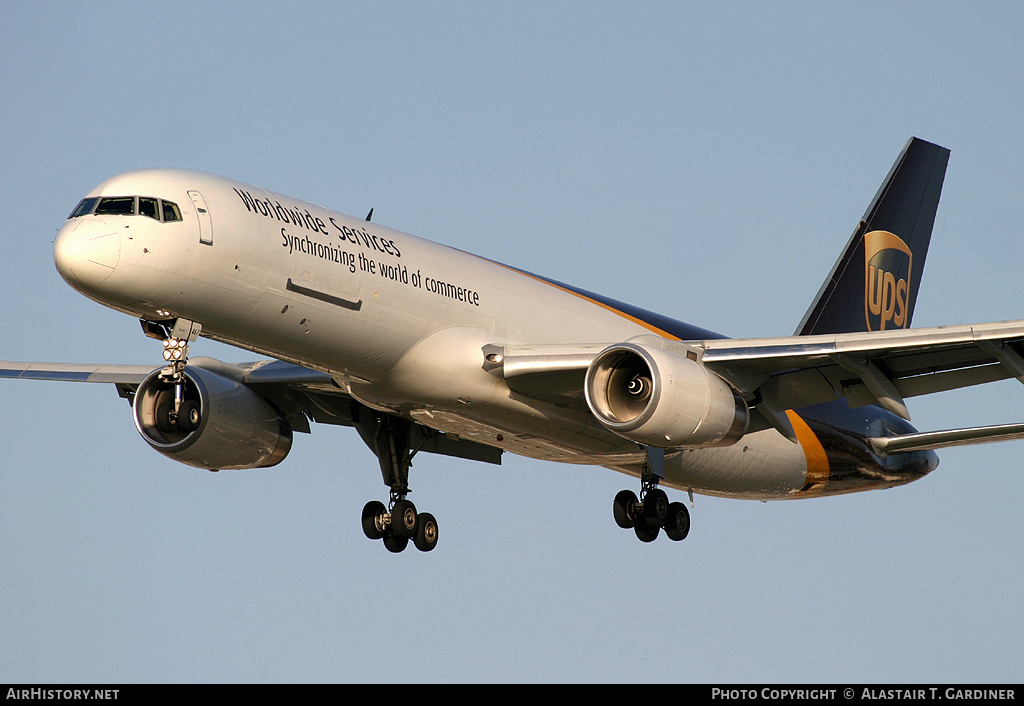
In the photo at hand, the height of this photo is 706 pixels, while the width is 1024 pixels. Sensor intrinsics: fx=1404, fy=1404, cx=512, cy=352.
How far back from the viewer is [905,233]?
126ft

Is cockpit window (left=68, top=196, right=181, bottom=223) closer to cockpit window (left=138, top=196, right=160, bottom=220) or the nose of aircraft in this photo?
cockpit window (left=138, top=196, right=160, bottom=220)

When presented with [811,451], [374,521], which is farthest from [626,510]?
[374,521]

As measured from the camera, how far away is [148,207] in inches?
863

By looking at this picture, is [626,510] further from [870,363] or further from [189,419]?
[189,419]

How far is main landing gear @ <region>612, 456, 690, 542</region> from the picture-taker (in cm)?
3147

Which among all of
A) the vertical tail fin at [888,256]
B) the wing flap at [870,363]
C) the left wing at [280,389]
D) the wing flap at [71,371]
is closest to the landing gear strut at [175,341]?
the left wing at [280,389]

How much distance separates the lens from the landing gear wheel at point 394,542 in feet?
101

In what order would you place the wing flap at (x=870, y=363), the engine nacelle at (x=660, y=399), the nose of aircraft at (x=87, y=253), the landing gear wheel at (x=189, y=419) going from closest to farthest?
the nose of aircraft at (x=87, y=253), the wing flap at (x=870, y=363), the engine nacelle at (x=660, y=399), the landing gear wheel at (x=189, y=419)

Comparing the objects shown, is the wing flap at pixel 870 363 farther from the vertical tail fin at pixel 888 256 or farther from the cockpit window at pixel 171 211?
the cockpit window at pixel 171 211

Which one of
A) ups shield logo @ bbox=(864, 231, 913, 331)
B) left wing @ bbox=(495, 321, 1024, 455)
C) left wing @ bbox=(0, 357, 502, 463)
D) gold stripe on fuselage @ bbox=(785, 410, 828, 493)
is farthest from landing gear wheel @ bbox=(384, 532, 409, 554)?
ups shield logo @ bbox=(864, 231, 913, 331)

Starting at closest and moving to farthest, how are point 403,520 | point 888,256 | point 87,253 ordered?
point 87,253
point 403,520
point 888,256

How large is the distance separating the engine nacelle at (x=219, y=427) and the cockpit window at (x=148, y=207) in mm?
6355

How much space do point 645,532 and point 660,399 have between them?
8.39m

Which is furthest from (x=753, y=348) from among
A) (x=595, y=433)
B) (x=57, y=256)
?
(x=57, y=256)
